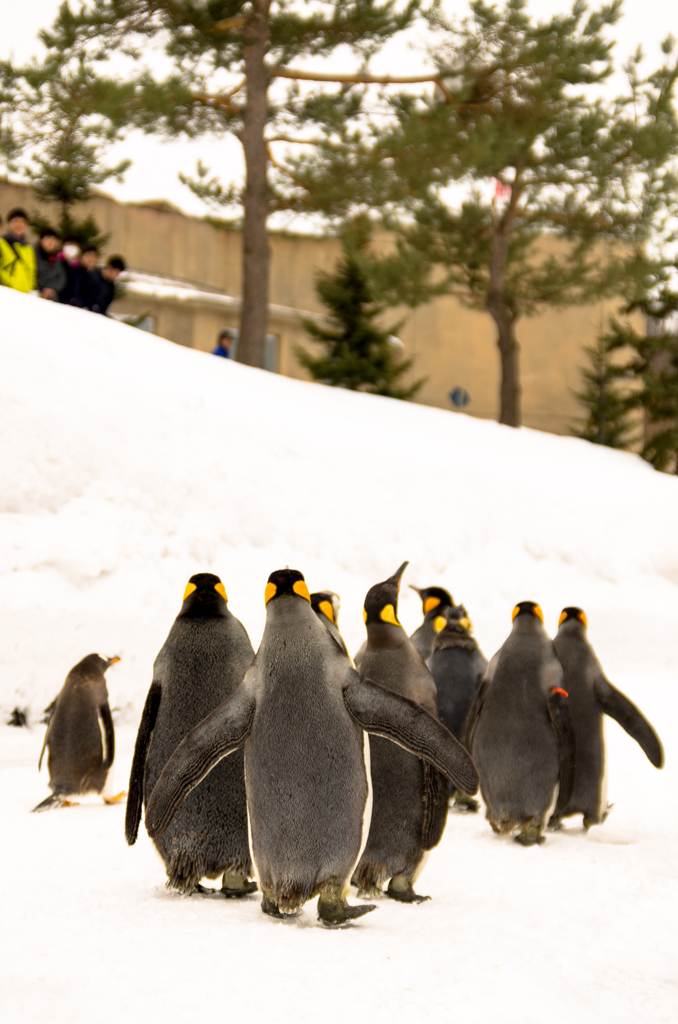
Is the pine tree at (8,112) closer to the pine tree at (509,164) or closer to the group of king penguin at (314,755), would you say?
the pine tree at (509,164)

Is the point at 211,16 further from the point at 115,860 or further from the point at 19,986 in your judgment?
the point at 19,986

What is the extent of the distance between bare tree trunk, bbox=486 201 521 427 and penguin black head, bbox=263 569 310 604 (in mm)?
15246

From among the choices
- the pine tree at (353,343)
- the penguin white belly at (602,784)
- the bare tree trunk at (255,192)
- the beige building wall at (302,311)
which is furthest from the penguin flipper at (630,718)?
the beige building wall at (302,311)

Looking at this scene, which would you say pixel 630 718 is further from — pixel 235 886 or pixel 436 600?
pixel 235 886

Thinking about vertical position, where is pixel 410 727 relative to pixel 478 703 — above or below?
above

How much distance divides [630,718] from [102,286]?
30.8 ft

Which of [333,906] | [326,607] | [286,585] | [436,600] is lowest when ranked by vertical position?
[333,906]

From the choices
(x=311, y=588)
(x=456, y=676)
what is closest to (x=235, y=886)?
(x=456, y=676)

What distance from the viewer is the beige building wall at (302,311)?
74.3ft

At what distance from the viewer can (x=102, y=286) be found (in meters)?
12.4

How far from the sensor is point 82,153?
532 inches

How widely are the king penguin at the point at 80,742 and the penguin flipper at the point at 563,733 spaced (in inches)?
85.1

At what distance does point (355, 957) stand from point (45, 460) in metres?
5.73

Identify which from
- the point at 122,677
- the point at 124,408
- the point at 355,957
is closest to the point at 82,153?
the point at 124,408
